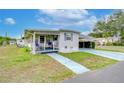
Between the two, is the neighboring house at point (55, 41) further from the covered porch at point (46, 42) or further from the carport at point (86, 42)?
the carport at point (86, 42)

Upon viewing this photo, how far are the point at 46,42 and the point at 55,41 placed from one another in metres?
0.88

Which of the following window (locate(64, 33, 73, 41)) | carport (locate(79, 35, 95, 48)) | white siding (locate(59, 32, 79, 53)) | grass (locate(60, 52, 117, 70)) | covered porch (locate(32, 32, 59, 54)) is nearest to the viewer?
grass (locate(60, 52, 117, 70))

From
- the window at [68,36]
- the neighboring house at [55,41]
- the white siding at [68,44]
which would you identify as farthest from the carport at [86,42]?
the window at [68,36]

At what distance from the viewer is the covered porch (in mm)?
16984

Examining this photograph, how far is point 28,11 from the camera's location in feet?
43.9

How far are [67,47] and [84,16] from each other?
15.4 feet

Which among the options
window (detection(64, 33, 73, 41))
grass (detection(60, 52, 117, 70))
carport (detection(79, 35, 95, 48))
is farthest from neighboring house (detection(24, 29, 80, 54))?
grass (detection(60, 52, 117, 70))

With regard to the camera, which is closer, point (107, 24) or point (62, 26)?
point (62, 26)

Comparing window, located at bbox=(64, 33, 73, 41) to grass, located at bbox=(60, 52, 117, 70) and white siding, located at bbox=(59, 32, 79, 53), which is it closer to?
white siding, located at bbox=(59, 32, 79, 53)

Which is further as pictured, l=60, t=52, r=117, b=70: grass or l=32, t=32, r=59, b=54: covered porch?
l=32, t=32, r=59, b=54: covered porch

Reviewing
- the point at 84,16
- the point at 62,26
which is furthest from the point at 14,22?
the point at 84,16
